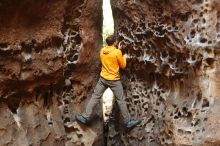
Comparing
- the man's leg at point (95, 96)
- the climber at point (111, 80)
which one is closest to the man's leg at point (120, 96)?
the climber at point (111, 80)

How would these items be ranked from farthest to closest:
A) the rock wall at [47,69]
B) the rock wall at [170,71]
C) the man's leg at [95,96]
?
the man's leg at [95,96] < the rock wall at [47,69] < the rock wall at [170,71]

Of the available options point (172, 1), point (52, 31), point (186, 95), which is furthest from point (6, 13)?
point (186, 95)

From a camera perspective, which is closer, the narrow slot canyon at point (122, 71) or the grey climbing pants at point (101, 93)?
the narrow slot canyon at point (122, 71)

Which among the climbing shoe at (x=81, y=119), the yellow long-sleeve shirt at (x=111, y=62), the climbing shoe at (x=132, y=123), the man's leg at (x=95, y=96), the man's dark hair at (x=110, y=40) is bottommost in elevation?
the climbing shoe at (x=132, y=123)

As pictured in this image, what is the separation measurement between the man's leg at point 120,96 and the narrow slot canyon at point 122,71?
154mm

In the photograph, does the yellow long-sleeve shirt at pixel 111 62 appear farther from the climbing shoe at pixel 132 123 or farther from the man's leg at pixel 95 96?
the climbing shoe at pixel 132 123

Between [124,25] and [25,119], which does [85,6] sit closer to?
[124,25]

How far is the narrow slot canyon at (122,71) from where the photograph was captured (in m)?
3.72

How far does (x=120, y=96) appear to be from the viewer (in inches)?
166

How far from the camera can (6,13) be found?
372 centimetres

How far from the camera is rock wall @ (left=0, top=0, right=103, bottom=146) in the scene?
385cm

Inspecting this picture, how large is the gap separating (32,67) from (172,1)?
5.11ft

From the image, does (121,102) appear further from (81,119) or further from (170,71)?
(170,71)

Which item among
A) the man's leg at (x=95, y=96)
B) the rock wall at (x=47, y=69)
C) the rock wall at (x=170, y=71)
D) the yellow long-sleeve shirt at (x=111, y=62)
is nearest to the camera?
the rock wall at (x=170, y=71)
